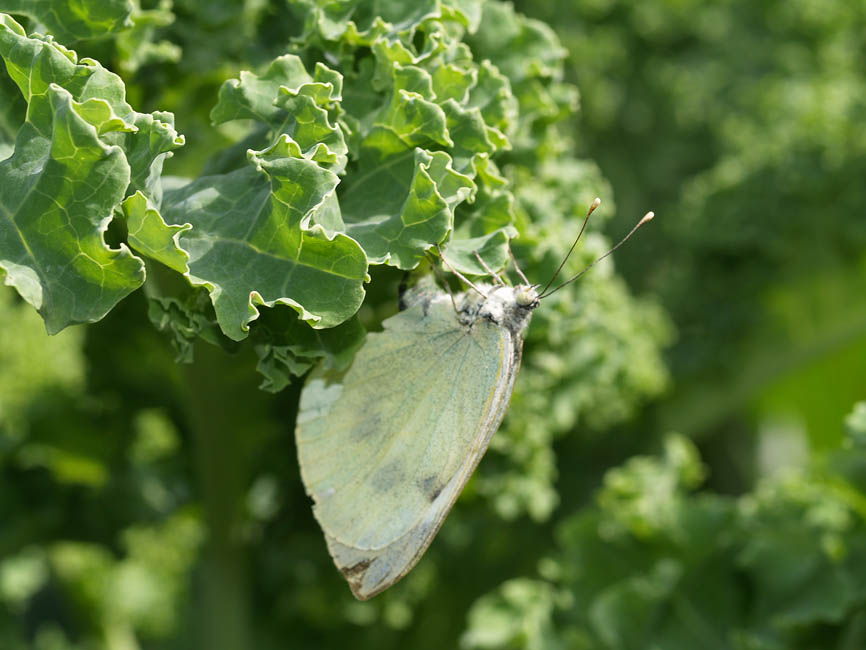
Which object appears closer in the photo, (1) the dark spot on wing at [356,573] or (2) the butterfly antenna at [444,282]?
(1) the dark spot on wing at [356,573]

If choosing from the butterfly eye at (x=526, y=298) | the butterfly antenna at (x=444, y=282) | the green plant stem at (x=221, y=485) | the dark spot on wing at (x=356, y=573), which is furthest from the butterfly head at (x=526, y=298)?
the green plant stem at (x=221, y=485)

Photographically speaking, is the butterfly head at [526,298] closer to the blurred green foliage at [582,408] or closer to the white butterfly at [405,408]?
the white butterfly at [405,408]

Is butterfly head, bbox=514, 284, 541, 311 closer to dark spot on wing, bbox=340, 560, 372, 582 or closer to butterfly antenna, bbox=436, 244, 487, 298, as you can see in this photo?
butterfly antenna, bbox=436, 244, 487, 298

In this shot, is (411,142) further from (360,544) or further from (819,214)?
(819,214)

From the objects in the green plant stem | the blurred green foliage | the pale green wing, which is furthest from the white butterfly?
the green plant stem

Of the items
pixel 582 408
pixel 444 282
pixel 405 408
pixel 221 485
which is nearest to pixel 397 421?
pixel 405 408

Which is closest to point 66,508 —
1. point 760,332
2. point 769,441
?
point 760,332
